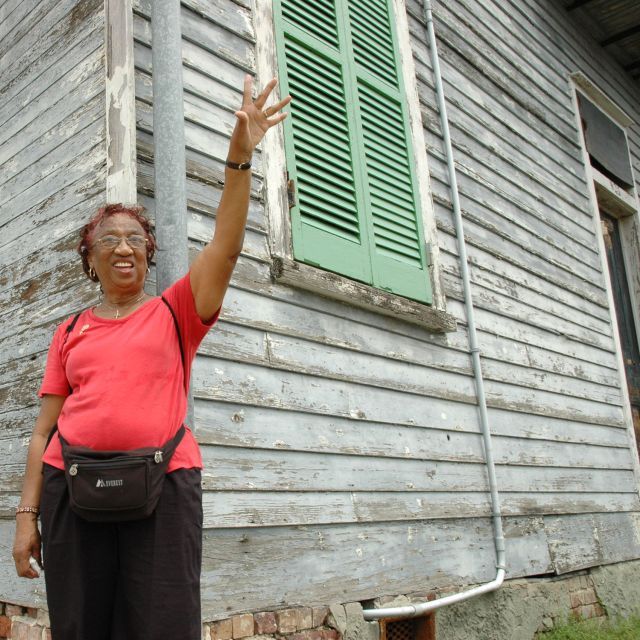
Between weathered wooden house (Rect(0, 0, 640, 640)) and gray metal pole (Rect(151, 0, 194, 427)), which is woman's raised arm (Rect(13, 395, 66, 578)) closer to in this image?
gray metal pole (Rect(151, 0, 194, 427))

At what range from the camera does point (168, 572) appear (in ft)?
6.02

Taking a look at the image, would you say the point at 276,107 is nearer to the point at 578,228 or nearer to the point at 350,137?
the point at 350,137

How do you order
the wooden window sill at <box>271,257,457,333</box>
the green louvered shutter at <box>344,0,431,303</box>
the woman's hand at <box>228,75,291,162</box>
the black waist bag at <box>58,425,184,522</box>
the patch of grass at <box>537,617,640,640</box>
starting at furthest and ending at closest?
1. the patch of grass at <box>537,617,640,640</box>
2. the green louvered shutter at <box>344,0,431,303</box>
3. the wooden window sill at <box>271,257,457,333</box>
4. the woman's hand at <box>228,75,291,162</box>
5. the black waist bag at <box>58,425,184,522</box>

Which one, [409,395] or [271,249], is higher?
[271,249]

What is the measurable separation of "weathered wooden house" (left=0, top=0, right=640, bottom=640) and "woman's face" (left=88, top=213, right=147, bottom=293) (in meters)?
0.63

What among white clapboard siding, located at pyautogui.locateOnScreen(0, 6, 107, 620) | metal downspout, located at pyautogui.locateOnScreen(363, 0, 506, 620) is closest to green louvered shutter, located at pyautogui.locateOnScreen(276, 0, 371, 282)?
white clapboard siding, located at pyautogui.locateOnScreen(0, 6, 107, 620)

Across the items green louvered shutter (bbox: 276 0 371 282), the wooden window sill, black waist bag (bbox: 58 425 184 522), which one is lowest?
black waist bag (bbox: 58 425 184 522)

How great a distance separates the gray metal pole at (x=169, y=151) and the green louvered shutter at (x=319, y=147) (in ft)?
3.09

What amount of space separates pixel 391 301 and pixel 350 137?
839 millimetres

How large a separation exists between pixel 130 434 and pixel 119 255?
54cm

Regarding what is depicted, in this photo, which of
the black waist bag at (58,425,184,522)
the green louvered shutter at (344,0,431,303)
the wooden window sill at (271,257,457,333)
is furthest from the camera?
the green louvered shutter at (344,0,431,303)

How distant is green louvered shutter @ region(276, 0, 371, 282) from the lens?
3.57 meters

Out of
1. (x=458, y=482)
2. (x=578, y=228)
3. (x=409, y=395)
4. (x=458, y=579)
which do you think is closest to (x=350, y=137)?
(x=409, y=395)

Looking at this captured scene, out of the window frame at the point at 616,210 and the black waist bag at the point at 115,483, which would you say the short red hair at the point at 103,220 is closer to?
the black waist bag at the point at 115,483
